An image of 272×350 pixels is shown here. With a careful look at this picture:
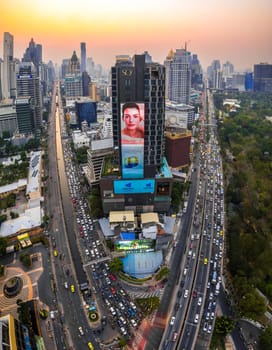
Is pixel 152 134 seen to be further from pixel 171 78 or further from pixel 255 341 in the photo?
pixel 171 78

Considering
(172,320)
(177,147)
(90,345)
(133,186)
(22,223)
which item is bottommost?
(90,345)

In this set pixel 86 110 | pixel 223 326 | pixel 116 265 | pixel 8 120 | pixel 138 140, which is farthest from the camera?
pixel 86 110

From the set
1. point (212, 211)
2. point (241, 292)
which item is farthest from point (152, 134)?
point (241, 292)

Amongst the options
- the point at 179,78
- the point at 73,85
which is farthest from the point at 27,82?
the point at 179,78

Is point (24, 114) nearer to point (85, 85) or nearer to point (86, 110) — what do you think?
point (86, 110)

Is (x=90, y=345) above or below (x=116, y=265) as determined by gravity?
below

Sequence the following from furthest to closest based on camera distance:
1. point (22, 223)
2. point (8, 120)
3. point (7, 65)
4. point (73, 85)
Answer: point (73, 85)
point (7, 65)
point (8, 120)
point (22, 223)
